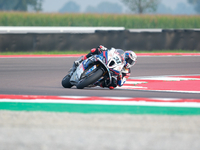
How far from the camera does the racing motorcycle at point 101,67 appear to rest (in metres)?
8.73

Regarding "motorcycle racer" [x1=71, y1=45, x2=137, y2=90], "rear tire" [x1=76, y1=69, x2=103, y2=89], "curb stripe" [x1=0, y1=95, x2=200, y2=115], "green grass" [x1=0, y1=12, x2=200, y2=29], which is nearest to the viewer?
"curb stripe" [x1=0, y1=95, x2=200, y2=115]

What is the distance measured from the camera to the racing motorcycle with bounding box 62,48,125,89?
344 inches

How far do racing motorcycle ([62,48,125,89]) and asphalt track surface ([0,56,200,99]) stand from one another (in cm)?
25

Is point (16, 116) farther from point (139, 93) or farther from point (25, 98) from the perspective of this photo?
point (139, 93)

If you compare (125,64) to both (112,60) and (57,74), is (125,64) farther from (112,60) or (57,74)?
(57,74)

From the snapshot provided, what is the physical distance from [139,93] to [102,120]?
2846mm

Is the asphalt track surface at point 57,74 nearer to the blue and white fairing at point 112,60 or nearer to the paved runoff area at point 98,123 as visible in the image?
the blue and white fairing at point 112,60

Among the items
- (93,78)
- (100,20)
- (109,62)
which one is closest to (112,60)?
(109,62)

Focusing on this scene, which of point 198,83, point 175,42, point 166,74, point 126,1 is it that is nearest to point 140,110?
point 198,83

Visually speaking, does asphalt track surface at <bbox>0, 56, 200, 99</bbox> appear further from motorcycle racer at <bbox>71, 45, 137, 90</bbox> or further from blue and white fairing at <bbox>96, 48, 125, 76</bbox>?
blue and white fairing at <bbox>96, 48, 125, 76</bbox>

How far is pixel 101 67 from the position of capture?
28.8 ft

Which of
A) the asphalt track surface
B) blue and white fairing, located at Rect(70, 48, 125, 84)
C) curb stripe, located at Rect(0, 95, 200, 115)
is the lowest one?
the asphalt track surface

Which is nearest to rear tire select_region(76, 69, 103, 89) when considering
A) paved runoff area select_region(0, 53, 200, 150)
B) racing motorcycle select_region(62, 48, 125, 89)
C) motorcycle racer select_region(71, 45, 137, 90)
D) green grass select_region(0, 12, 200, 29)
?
racing motorcycle select_region(62, 48, 125, 89)

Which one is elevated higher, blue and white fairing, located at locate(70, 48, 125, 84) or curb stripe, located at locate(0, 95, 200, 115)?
blue and white fairing, located at locate(70, 48, 125, 84)
